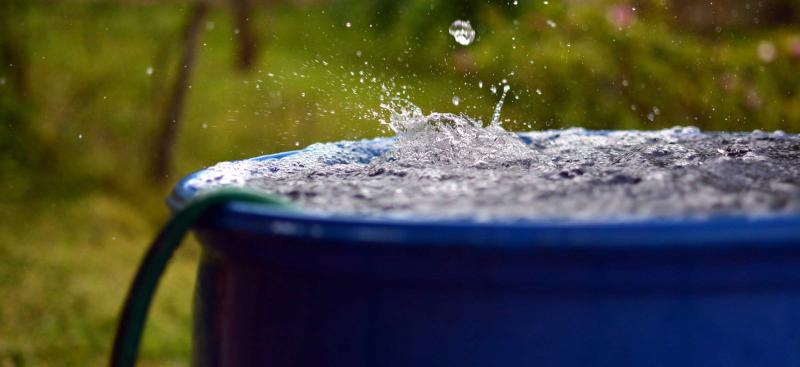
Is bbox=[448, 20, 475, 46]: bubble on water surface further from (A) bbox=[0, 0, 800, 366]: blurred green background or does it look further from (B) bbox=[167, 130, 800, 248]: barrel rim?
(B) bbox=[167, 130, 800, 248]: barrel rim

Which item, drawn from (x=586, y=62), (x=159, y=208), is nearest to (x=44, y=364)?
(x=159, y=208)

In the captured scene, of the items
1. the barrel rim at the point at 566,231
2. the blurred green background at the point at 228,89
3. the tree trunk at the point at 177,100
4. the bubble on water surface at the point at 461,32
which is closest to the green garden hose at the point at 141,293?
the barrel rim at the point at 566,231

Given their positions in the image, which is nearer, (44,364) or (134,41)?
(44,364)

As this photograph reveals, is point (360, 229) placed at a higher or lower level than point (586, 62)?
higher

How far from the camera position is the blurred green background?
160 inches

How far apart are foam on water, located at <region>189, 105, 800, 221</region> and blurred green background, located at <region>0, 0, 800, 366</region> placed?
2.35 meters

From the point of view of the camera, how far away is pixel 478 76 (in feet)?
14.5

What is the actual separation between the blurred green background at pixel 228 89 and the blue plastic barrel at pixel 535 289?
2801 mm

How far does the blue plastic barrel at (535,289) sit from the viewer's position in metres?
0.74

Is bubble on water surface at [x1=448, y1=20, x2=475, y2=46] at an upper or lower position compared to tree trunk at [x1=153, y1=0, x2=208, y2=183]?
upper

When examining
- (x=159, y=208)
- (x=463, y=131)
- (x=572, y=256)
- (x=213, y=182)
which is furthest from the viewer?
(x=159, y=208)

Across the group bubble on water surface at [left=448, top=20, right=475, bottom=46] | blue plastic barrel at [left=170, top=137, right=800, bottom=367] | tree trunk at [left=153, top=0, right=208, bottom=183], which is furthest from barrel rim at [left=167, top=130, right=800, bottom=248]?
tree trunk at [left=153, top=0, right=208, bottom=183]

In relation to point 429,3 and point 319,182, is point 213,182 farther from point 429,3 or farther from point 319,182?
point 429,3

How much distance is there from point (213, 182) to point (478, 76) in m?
3.38
